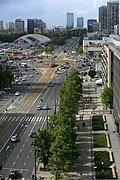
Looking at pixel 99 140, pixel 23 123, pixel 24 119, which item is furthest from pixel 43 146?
pixel 24 119

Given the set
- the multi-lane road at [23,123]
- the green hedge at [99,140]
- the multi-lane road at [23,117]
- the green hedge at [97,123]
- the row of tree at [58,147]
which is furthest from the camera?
the green hedge at [97,123]

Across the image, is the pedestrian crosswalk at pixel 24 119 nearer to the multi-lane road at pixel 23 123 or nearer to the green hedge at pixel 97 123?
the multi-lane road at pixel 23 123

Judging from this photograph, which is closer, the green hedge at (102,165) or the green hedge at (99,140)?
the green hedge at (102,165)

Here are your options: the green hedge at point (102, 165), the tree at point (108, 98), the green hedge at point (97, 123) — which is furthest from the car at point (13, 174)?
the tree at point (108, 98)

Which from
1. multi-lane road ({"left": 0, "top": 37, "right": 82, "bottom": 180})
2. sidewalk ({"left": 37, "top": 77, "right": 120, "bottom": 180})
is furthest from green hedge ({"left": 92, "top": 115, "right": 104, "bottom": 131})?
multi-lane road ({"left": 0, "top": 37, "right": 82, "bottom": 180})

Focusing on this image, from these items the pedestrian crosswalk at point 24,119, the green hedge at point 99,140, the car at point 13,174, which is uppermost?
→ the pedestrian crosswalk at point 24,119

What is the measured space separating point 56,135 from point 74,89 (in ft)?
98.7

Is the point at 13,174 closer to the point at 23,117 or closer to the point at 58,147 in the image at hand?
the point at 58,147

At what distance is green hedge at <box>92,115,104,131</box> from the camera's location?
58.3 m

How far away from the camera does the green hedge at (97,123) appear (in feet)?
191

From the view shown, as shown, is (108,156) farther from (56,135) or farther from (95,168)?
(56,135)

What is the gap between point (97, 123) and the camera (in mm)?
61125

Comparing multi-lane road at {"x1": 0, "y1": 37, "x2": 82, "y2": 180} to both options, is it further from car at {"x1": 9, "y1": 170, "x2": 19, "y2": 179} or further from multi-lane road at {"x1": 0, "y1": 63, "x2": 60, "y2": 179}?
car at {"x1": 9, "y1": 170, "x2": 19, "y2": 179}

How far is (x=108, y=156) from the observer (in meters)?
45.6
